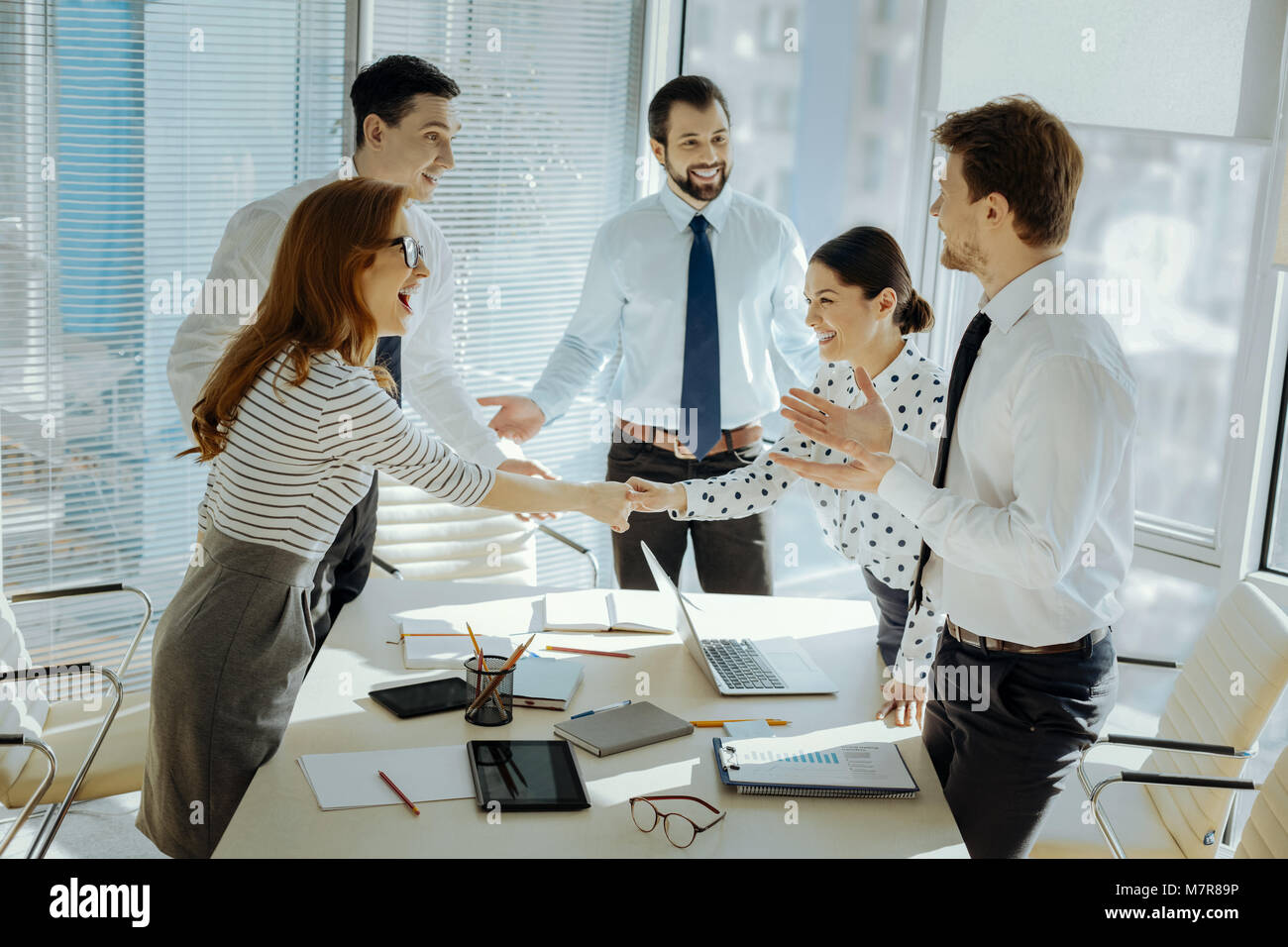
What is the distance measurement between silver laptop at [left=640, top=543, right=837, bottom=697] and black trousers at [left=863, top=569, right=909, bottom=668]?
0.18 metres

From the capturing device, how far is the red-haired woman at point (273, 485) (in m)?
2.05

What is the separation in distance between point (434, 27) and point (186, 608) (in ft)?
9.25

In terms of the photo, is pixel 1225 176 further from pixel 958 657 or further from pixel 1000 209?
pixel 958 657

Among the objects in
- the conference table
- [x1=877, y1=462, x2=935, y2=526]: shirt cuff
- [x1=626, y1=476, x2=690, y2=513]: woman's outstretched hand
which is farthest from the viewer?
[x1=626, y1=476, x2=690, y2=513]: woman's outstretched hand

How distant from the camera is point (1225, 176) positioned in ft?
10.5

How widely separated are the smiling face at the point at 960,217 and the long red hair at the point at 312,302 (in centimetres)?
106

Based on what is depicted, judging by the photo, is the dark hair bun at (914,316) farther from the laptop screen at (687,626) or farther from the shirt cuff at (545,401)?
the shirt cuff at (545,401)

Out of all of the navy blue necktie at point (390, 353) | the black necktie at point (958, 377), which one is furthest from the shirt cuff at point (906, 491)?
the navy blue necktie at point (390, 353)

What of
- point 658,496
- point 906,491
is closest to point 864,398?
point 658,496

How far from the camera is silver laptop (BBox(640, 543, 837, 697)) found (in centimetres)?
230

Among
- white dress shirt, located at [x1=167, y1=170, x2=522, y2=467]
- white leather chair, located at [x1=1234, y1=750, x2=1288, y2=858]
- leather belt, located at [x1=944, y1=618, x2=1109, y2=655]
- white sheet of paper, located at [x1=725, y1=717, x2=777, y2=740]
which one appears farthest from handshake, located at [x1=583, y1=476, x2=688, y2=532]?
white leather chair, located at [x1=1234, y1=750, x2=1288, y2=858]

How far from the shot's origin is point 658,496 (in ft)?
9.41

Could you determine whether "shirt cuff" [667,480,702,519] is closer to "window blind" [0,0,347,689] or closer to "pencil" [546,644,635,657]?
"pencil" [546,644,635,657]

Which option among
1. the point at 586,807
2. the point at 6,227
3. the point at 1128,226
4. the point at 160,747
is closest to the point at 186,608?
the point at 160,747
